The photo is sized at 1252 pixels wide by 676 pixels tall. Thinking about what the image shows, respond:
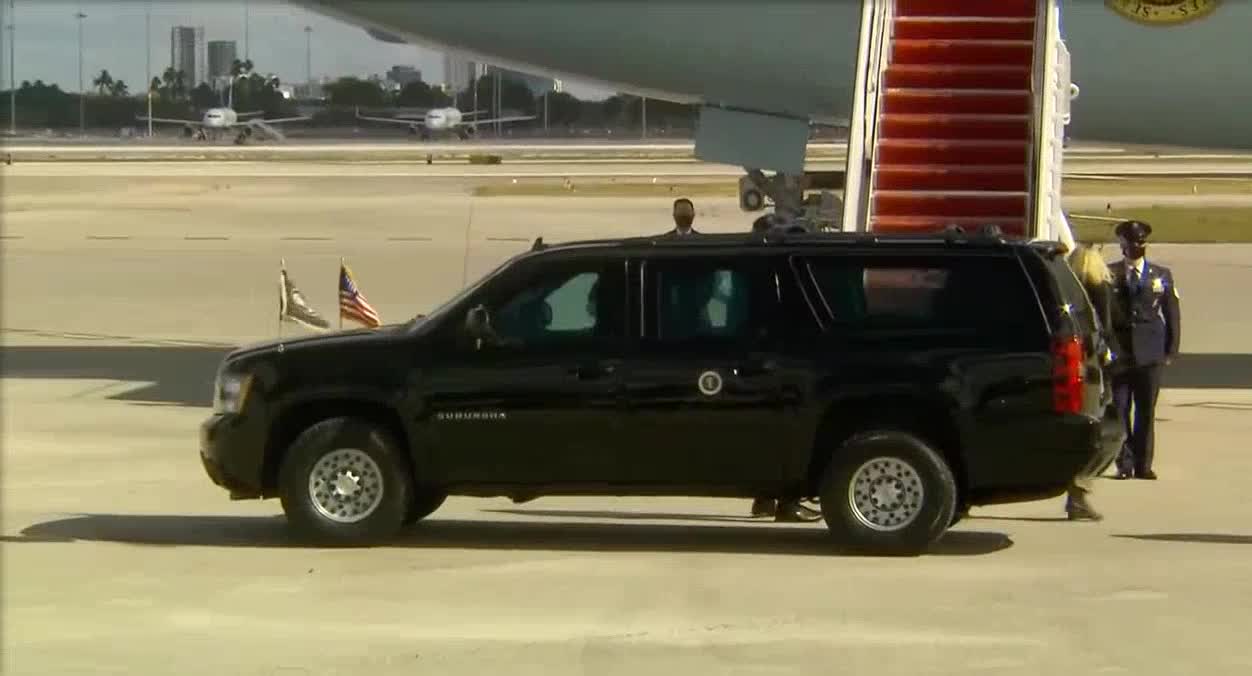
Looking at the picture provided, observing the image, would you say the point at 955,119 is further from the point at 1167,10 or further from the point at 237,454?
the point at 237,454

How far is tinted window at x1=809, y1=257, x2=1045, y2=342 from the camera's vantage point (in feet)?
35.1

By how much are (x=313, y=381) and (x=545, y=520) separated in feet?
6.04

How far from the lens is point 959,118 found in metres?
16.1

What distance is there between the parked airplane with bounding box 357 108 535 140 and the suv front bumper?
469 feet

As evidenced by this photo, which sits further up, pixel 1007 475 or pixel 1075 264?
pixel 1075 264

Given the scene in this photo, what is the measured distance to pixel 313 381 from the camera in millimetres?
10930

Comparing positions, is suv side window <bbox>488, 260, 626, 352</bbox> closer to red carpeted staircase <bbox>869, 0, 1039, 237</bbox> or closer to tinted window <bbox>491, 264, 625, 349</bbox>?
tinted window <bbox>491, 264, 625, 349</bbox>

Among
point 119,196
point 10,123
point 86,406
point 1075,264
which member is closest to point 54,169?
point 119,196

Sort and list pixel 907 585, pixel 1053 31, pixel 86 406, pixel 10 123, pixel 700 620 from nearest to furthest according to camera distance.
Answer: pixel 700 620
pixel 907 585
pixel 1053 31
pixel 86 406
pixel 10 123

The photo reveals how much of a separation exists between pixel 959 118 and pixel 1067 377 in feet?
19.6

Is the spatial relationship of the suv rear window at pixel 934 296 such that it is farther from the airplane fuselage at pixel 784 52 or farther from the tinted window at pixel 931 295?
the airplane fuselage at pixel 784 52

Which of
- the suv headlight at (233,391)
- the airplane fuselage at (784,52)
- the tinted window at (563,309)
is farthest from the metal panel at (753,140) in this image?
the suv headlight at (233,391)

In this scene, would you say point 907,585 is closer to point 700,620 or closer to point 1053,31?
point 700,620

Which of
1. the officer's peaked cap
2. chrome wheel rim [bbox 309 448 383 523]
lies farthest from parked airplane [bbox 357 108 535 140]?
chrome wheel rim [bbox 309 448 383 523]
